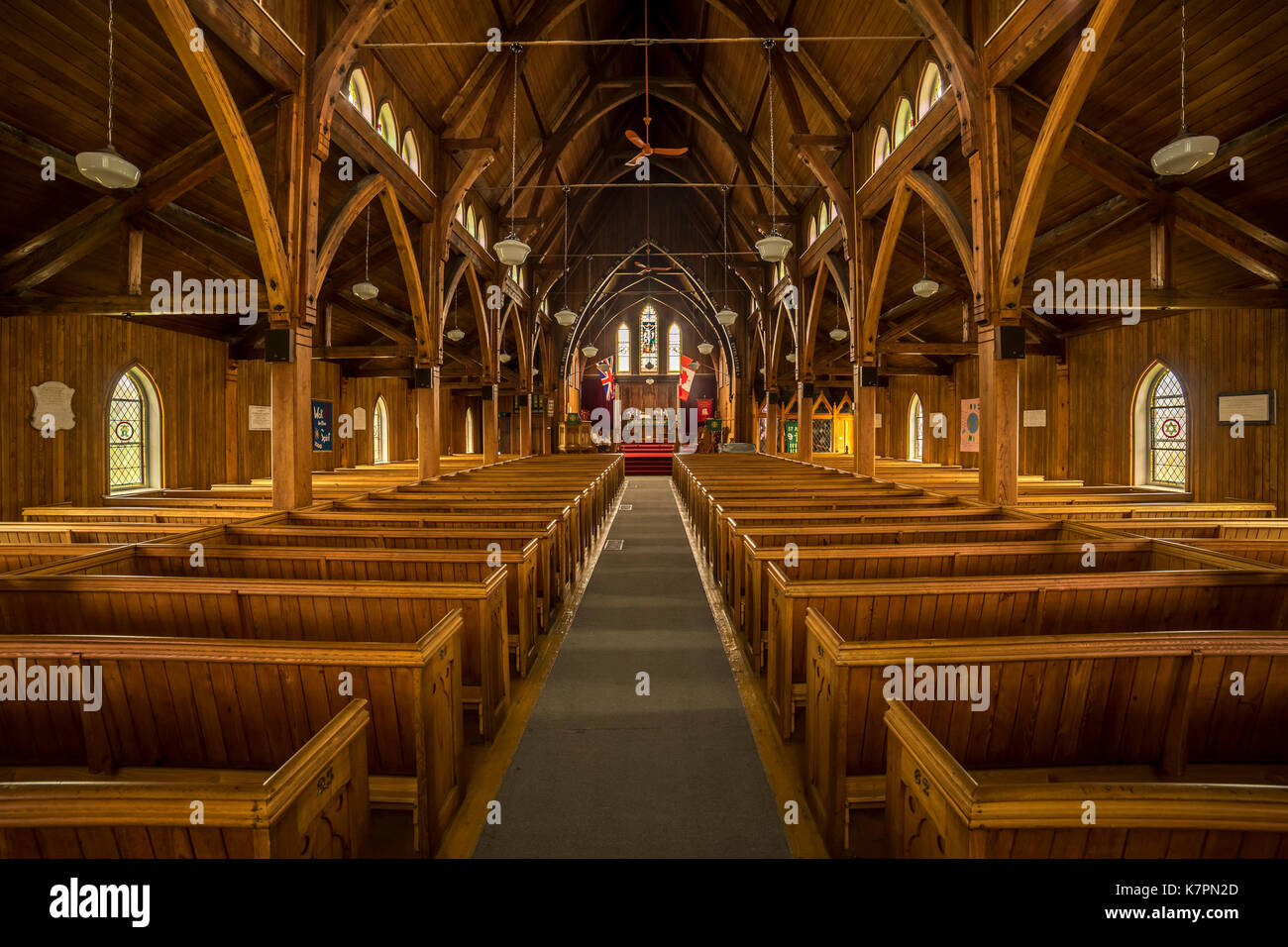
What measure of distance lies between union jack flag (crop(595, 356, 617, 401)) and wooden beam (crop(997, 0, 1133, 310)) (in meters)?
25.5

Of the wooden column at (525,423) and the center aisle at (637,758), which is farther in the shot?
the wooden column at (525,423)

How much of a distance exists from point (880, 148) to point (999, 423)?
5817 mm

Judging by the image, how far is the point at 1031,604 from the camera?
3.33 meters

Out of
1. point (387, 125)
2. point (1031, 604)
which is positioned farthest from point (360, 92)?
point (1031, 604)

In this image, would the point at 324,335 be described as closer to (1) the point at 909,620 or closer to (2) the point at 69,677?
(2) the point at 69,677

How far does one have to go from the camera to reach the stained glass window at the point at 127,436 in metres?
10.1

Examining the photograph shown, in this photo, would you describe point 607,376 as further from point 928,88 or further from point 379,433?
point 928,88

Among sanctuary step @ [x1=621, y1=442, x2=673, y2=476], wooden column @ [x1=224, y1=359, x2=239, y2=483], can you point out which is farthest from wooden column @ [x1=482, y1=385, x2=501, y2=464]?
sanctuary step @ [x1=621, y1=442, x2=673, y2=476]

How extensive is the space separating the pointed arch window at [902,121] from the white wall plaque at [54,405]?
1228cm

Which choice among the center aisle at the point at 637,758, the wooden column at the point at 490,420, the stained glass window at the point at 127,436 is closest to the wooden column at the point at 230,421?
the stained glass window at the point at 127,436

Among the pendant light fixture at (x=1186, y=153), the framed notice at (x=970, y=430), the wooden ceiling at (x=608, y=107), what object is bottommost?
the framed notice at (x=970, y=430)

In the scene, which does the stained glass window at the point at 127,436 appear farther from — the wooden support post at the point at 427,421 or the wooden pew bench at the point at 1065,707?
the wooden pew bench at the point at 1065,707
